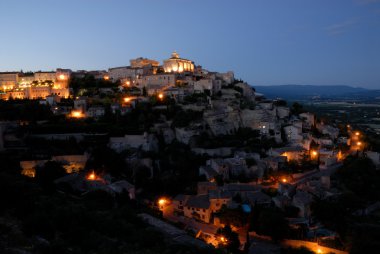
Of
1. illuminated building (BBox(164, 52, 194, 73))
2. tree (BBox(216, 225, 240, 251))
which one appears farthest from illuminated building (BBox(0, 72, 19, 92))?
tree (BBox(216, 225, 240, 251))

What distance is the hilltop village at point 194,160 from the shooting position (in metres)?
15.6

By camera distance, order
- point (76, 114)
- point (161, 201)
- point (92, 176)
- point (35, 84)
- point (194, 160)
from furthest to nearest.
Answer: point (35, 84) < point (76, 114) < point (194, 160) < point (92, 176) < point (161, 201)

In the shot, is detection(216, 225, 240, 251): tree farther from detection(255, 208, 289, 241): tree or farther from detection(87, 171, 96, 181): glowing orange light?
detection(87, 171, 96, 181): glowing orange light

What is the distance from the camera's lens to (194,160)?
22578mm

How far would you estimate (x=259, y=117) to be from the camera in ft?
92.3

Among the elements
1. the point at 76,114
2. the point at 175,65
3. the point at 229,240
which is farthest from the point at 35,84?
the point at 229,240

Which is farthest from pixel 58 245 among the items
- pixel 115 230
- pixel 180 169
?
pixel 180 169

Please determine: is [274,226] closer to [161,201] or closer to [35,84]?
[161,201]

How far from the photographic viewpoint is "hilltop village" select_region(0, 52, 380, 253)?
1562 centimetres

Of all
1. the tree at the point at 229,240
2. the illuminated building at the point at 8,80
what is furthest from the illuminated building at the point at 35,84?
the tree at the point at 229,240

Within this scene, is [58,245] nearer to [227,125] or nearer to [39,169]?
[39,169]

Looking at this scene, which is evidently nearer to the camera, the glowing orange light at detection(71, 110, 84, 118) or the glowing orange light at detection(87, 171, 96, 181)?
the glowing orange light at detection(87, 171, 96, 181)

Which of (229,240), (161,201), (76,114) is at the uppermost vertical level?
(76,114)

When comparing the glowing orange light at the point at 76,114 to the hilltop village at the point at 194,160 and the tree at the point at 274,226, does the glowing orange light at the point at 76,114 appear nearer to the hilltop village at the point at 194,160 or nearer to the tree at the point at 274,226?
the hilltop village at the point at 194,160
